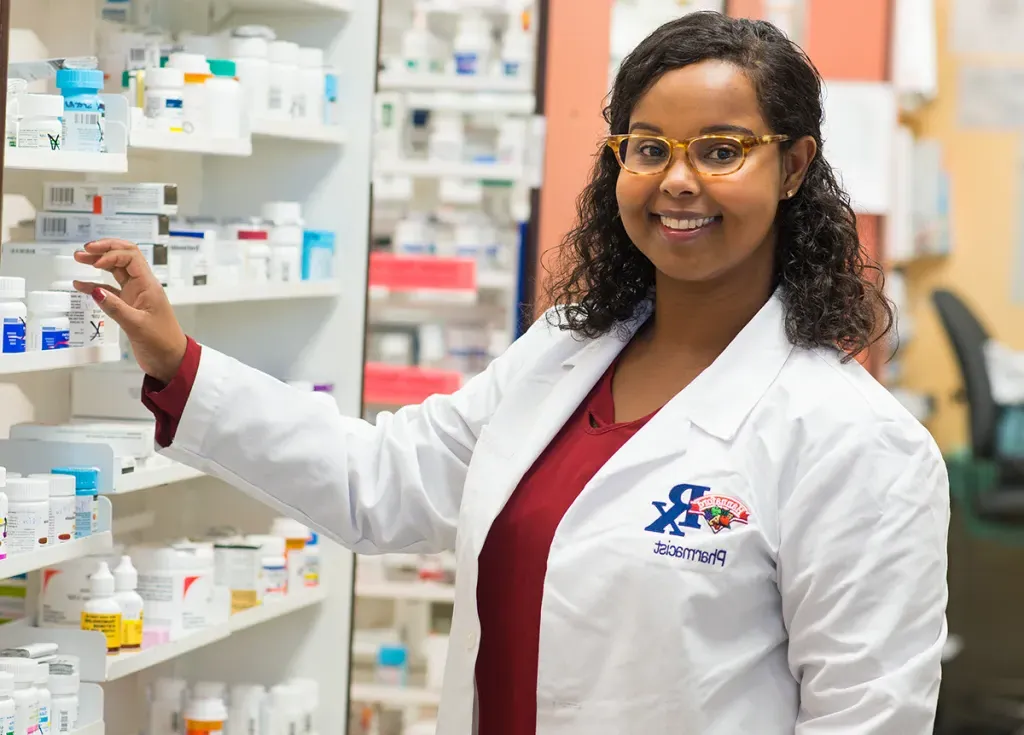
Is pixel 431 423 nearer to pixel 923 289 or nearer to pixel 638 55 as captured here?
pixel 638 55

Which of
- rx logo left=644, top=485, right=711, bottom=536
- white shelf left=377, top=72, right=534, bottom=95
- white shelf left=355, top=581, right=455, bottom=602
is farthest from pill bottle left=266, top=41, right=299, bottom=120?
white shelf left=355, top=581, right=455, bottom=602

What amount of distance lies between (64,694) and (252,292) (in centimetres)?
84

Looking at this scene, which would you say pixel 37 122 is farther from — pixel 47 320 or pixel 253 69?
pixel 253 69

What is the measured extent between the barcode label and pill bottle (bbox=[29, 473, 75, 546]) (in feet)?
1.46

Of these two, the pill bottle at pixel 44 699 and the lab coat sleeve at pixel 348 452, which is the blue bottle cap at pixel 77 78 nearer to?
the lab coat sleeve at pixel 348 452

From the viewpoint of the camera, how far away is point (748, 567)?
1810mm

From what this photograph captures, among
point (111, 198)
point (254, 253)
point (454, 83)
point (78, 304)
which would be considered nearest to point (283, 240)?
point (254, 253)

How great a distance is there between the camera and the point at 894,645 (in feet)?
5.74

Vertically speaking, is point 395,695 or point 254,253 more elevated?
point 254,253

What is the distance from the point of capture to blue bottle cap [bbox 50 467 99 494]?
88.9 inches

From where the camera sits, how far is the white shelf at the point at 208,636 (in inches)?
93.0

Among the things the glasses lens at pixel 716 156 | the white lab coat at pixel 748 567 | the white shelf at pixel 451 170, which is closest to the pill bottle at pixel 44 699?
the white lab coat at pixel 748 567

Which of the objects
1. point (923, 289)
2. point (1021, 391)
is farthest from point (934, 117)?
point (1021, 391)

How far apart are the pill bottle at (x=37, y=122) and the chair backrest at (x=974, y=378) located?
4391 millimetres
